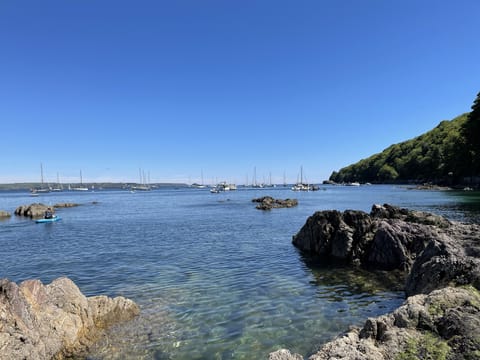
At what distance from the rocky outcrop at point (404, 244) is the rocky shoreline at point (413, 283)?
0.11 feet

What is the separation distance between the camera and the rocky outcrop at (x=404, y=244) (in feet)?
40.1

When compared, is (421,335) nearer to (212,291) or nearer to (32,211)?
(212,291)

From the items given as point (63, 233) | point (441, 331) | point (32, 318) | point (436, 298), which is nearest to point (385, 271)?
point (436, 298)

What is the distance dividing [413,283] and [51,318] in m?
14.0

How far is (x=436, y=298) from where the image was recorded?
9.16 m

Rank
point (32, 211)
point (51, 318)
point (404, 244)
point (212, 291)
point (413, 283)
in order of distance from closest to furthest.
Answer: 1. point (51, 318)
2. point (413, 283)
3. point (212, 291)
4. point (404, 244)
5. point (32, 211)

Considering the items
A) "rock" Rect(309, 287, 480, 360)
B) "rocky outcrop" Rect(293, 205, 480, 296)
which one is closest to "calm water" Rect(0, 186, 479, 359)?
"rocky outcrop" Rect(293, 205, 480, 296)

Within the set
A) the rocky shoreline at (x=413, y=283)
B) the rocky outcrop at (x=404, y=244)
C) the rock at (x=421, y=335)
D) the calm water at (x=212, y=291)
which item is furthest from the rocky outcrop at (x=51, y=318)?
the rocky outcrop at (x=404, y=244)

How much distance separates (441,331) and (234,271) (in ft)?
46.5

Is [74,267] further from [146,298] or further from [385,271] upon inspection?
[385,271]

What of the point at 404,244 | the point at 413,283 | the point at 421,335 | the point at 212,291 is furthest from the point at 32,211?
the point at 421,335

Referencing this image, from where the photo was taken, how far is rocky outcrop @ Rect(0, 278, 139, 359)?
8734 millimetres

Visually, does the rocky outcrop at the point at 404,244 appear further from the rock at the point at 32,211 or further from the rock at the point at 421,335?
the rock at the point at 32,211

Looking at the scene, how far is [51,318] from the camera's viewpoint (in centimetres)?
1056
